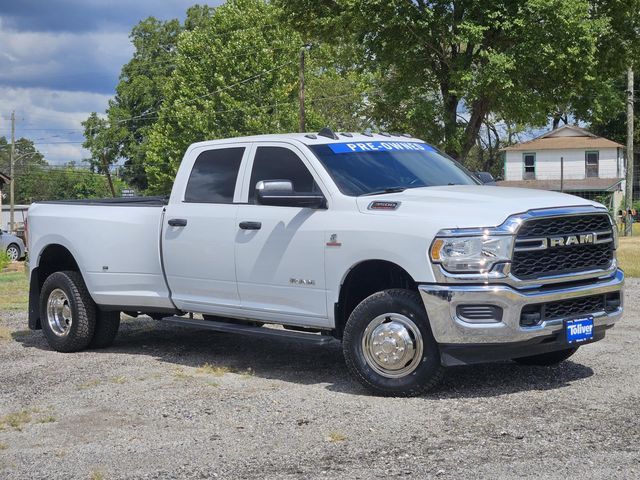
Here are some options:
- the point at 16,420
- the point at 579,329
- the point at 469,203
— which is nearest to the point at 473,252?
the point at 469,203

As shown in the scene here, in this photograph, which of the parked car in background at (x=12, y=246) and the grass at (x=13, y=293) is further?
the parked car in background at (x=12, y=246)

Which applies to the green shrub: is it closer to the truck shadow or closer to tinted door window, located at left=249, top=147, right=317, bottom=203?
the truck shadow

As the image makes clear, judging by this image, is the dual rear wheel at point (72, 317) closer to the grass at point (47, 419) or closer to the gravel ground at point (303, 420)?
the gravel ground at point (303, 420)

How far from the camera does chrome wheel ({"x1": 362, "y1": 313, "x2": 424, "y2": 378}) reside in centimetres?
678

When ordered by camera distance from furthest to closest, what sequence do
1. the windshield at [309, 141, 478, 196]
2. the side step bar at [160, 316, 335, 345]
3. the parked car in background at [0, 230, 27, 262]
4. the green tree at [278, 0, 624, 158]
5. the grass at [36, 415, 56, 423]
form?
the parked car in background at [0, 230, 27, 262] → the green tree at [278, 0, 624, 158] → the windshield at [309, 141, 478, 196] → the side step bar at [160, 316, 335, 345] → the grass at [36, 415, 56, 423]

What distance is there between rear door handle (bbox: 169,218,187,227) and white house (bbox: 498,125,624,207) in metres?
58.9

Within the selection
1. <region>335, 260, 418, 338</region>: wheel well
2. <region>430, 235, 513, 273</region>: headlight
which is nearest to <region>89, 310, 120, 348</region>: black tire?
<region>335, 260, 418, 338</region>: wheel well

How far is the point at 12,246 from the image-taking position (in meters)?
32.2

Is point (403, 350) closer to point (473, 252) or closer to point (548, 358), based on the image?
point (473, 252)

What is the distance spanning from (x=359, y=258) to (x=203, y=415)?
1.72 metres

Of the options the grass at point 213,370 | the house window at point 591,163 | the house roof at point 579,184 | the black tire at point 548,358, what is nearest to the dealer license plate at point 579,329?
the black tire at point 548,358

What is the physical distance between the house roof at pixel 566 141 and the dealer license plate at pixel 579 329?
61.3 meters

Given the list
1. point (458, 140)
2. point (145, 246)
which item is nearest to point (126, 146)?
point (458, 140)

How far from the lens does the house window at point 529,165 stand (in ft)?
221
